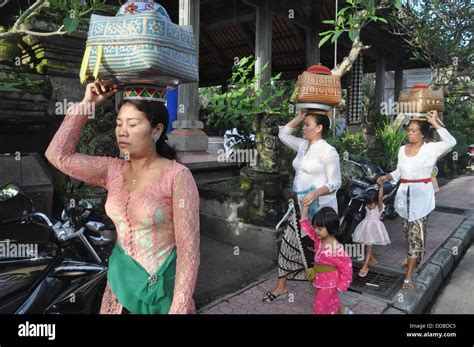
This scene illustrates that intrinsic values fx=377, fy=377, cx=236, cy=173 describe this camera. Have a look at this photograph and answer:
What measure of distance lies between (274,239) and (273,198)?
478 mm

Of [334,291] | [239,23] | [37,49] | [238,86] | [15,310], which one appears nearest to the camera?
[15,310]

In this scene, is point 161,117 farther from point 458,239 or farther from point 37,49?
point 458,239

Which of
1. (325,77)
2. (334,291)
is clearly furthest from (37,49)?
(334,291)

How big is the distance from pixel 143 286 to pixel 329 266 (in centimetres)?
164

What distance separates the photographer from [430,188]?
3.89 m

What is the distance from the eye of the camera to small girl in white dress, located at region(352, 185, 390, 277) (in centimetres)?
423

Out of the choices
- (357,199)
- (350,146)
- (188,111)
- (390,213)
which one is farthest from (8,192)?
(350,146)

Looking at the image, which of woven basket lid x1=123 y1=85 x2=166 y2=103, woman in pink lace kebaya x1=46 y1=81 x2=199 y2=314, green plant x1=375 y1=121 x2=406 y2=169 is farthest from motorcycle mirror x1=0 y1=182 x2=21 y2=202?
green plant x1=375 y1=121 x2=406 y2=169

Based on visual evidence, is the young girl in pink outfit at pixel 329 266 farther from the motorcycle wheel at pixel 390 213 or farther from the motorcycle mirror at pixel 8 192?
the motorcycle wheel at pixel 390 213

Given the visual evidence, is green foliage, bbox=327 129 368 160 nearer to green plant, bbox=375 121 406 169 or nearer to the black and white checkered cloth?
green plant, bbox=375 121 406 169

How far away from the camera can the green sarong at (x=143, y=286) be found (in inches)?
65.1

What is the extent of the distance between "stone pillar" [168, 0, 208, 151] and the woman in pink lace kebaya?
218 inches

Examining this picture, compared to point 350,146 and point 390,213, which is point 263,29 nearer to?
point 350,146
